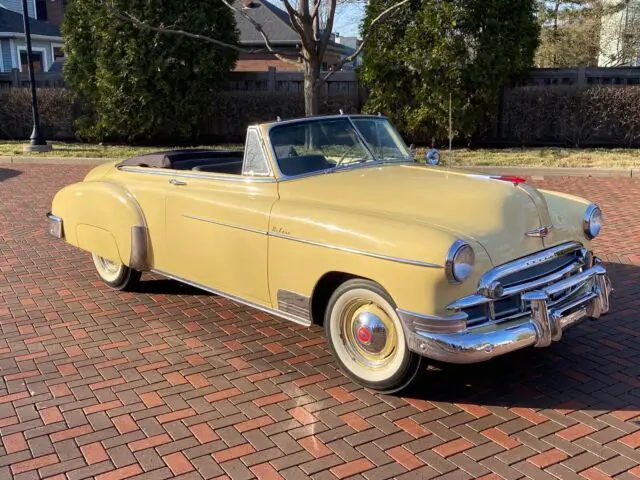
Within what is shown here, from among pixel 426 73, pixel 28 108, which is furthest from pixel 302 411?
pixel 28 108

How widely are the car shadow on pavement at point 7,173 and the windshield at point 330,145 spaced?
9.46 meters

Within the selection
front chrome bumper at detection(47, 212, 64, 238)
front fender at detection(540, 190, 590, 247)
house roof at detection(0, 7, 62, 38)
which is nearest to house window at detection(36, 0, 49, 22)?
house roof at detection(0, 7, 62, 38)

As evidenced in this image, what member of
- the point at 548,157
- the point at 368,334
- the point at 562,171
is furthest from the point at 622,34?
the point at 368,334

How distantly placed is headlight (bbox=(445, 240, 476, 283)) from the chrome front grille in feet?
0.37

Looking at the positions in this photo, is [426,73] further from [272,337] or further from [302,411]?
[302,411]

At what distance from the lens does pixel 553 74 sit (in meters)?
14.7

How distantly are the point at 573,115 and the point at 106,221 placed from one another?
1175 cm

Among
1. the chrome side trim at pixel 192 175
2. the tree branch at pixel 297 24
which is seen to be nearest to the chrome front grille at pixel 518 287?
the chrome side trim at pixel 192 175

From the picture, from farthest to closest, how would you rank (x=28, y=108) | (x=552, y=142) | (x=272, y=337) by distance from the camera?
(x=28, y=108) → (x=552, y=142) → (x=272, y=337)

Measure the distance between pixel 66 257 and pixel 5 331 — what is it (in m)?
2.13

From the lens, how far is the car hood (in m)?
3.53

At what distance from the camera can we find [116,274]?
5.63 m

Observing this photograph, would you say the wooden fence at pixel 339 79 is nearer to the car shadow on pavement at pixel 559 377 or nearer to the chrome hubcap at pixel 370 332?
the car shadow on pavement at pixel 559 377

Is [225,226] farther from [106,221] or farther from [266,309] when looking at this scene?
[106,221]
